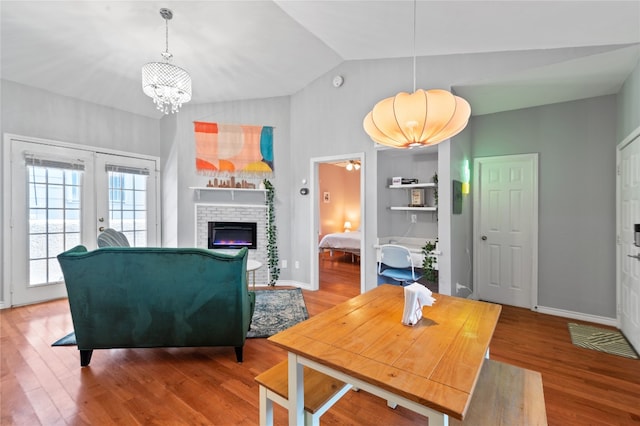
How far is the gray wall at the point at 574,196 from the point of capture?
327cm

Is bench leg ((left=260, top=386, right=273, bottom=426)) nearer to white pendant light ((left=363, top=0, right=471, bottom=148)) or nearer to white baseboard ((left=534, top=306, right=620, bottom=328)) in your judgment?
white pendant light ((left=363, top=0, right=471, bottom=148))

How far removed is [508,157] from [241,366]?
4.00 meters

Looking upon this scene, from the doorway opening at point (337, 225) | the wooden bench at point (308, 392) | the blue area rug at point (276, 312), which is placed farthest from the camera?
the doorway opening at point (337, 225)

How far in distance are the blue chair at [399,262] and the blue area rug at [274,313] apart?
3.79 ft

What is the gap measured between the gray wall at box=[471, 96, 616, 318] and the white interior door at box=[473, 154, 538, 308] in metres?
0.10

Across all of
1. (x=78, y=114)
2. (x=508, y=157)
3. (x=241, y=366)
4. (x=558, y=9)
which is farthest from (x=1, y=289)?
(x=508, y=157)

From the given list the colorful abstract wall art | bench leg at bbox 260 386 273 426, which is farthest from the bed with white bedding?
bench leg at bbox 260 386 273 426

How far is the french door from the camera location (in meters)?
3.83

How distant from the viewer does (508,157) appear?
3859mm

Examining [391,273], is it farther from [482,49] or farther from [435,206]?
[482,49]

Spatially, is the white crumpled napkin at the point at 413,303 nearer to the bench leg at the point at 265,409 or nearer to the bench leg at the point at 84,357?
the bench leg at the point at 265,409

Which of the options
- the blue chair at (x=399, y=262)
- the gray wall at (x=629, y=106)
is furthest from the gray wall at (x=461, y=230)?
the gray wall at (x=629, y=106)

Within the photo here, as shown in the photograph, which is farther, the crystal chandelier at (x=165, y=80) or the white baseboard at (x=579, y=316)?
the white baseboard at (x=579, y=316)

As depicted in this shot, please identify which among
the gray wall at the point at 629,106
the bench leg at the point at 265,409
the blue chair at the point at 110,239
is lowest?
the bench leg at the point at 265,409
